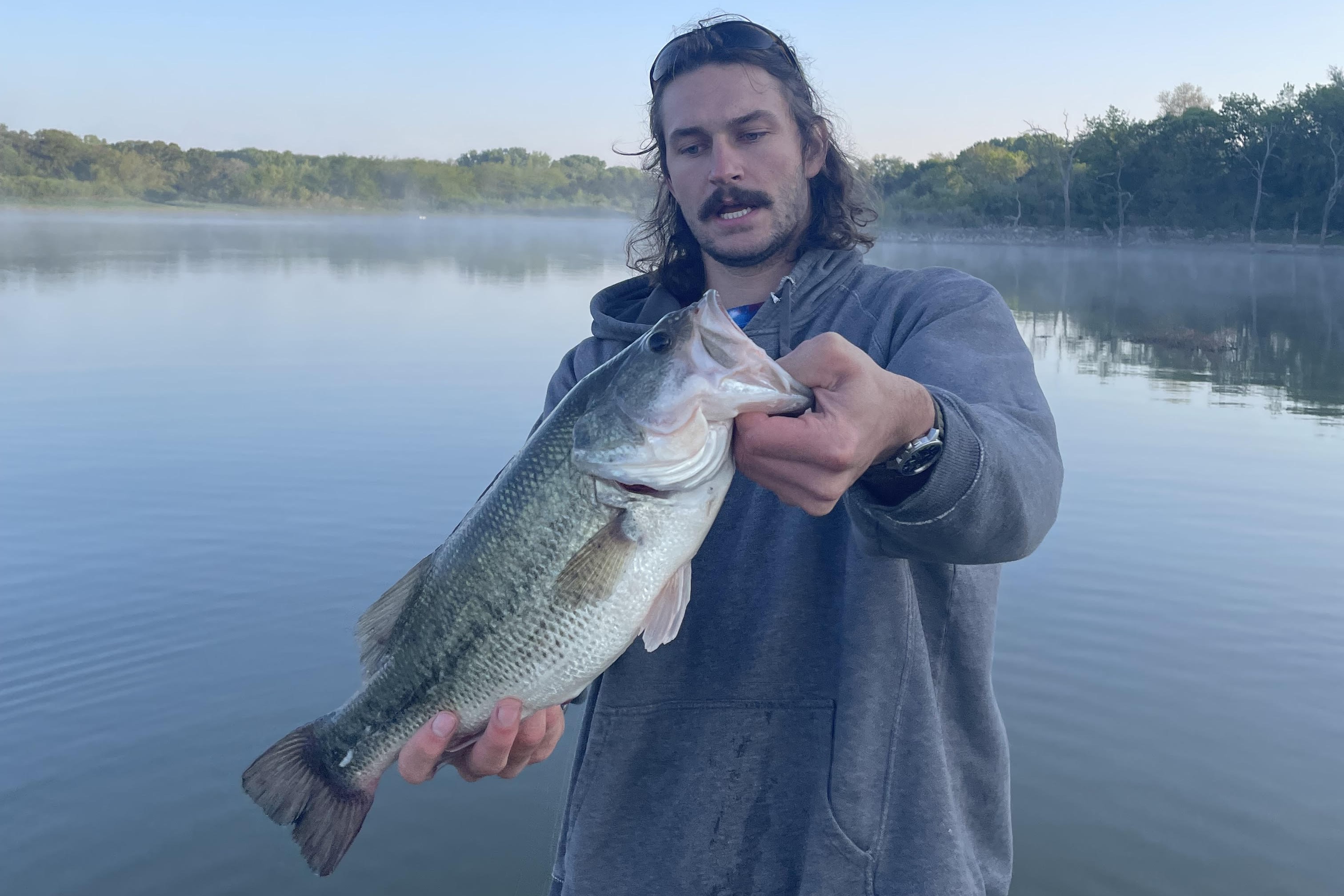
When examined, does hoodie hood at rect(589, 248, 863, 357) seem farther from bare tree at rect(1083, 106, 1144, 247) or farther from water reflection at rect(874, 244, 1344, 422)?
bare tree at rect(1083, 106, 1144, 247)

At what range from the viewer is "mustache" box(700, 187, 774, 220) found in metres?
3.32

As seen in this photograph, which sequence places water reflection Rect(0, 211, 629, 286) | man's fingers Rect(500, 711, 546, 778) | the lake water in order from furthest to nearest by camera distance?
water reflection Rect(0, 211, 629, 286) < the lake water < man's fingers Rect(500, 711, 546, 778)

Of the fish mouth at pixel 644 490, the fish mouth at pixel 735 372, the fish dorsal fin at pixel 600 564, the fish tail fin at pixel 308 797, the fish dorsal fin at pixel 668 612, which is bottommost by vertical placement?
the fish tail fin at pixel 308 797

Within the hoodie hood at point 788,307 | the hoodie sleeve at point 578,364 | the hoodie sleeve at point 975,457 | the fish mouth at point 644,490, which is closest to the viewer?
the hoodie sleeve at point 975,457

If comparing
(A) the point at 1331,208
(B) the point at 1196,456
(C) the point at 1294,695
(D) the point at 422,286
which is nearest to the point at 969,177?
(A) the point at 1331,208

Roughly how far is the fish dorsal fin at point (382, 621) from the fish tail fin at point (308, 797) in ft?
0.82

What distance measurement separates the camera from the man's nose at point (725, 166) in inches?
131

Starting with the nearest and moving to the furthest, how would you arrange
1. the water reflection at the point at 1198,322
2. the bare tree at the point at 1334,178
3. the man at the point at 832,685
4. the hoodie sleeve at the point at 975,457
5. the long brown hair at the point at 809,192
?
the hoodie sleeve at the point at 975,457 < the man at the point at 832,685 < the long brown hair at the point at 809,192 < the water reflection at the point at 1198,322 < the bare tree at the point at 1334,178

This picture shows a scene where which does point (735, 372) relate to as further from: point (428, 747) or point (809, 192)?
point (809, 192)

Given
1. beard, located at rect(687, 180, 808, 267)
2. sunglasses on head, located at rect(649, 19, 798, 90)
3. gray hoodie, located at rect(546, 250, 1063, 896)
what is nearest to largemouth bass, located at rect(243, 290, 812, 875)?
gray hoodie, located at rect(546, 250, 1063, 896)

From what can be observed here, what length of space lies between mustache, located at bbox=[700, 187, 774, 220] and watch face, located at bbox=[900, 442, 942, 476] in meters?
1.68

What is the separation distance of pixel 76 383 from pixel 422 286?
65.4ft

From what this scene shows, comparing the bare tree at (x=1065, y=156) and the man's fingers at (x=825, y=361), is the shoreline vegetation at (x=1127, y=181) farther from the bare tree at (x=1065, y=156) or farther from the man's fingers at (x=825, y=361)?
the man's fingers at (x=825, y=361)

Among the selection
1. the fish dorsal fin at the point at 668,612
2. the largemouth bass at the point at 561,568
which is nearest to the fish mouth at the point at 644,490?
the largemouth bass at the point at 561,568
